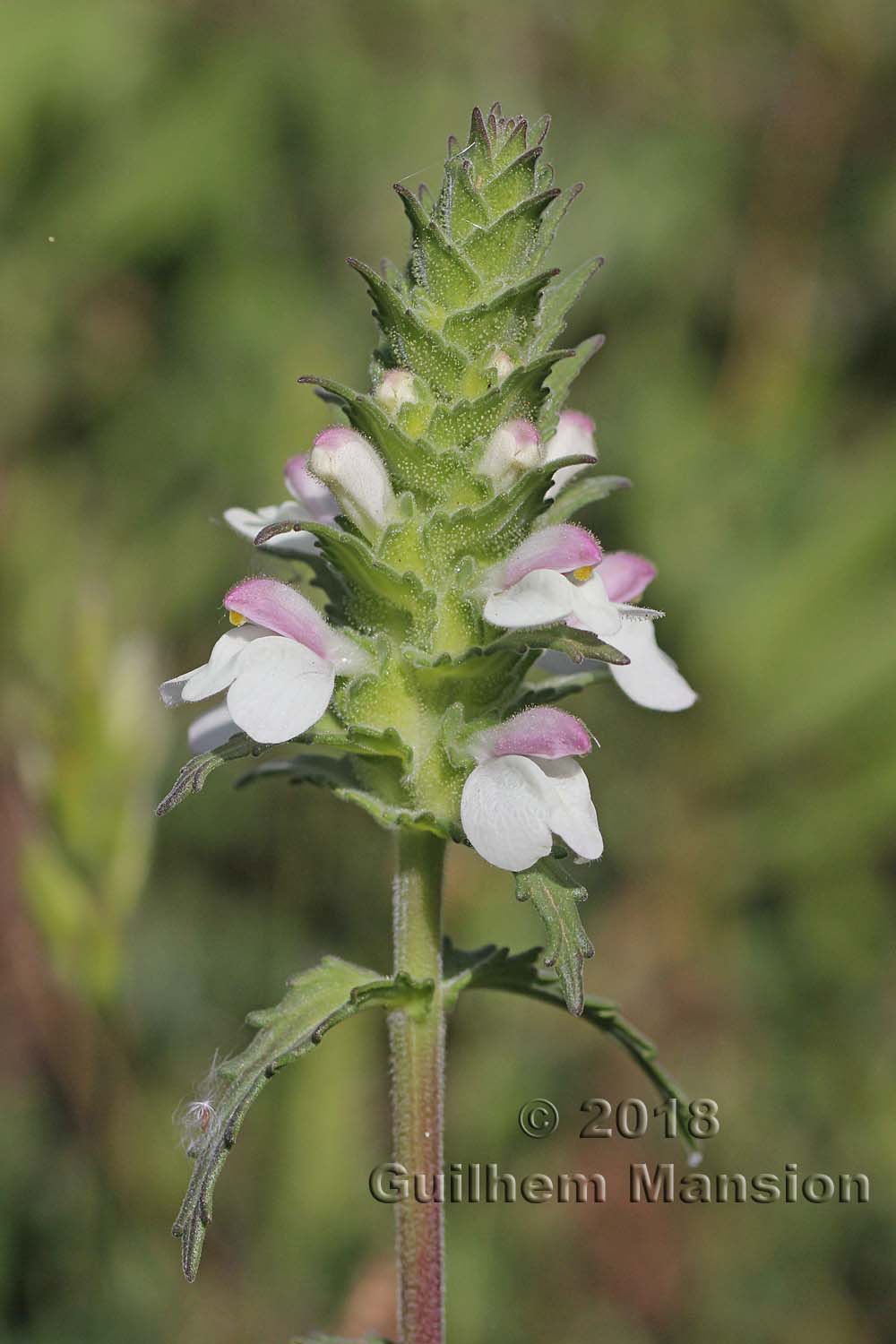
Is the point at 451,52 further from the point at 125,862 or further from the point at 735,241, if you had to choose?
the point at 125,862

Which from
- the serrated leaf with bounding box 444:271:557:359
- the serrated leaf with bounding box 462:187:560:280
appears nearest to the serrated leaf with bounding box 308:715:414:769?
the serrated leaf with bounding box 444:271:557:359

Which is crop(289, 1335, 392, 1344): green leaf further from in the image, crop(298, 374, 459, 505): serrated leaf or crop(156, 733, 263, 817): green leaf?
crop(298, 374, 459, 505): serrated leaf

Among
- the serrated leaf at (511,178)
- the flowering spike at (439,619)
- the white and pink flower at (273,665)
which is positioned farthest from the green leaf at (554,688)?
the serrated leaf at (511,178)

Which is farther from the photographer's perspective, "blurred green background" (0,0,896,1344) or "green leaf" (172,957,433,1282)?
"blurred green background" (0,0,896,1344)

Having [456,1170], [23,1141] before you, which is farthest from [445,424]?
[23,1141]

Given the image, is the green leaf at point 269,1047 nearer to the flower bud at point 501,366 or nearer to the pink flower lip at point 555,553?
the pink flower lip at point 555,553

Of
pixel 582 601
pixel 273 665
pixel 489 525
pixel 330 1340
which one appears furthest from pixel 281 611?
pixel 330 1340
